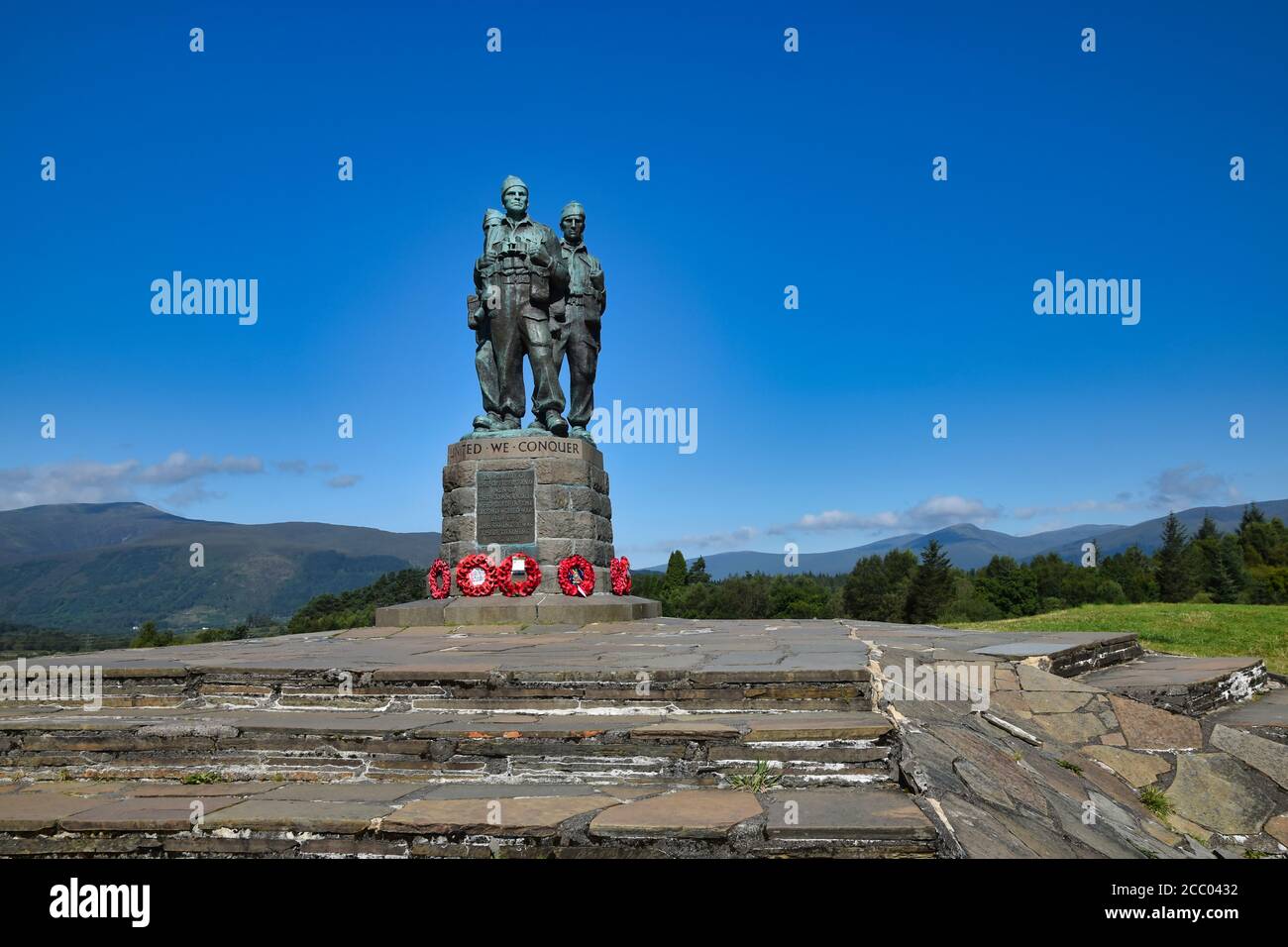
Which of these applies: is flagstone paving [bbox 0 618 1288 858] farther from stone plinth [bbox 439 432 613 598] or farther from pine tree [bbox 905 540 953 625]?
pine tree [bbox 905 540 953 625]

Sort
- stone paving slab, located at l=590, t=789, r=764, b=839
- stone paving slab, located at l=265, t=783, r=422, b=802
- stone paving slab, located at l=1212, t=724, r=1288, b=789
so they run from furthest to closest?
stone paving slab, located at l=1212, t=724, r=1288, b=789
stone paving slab, located at l=265, t=783, r=422, b=802
stone paving slab, located at l=590, t=789, r=764, b=839

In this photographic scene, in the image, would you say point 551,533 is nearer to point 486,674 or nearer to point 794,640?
point 794,640

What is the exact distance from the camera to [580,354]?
1466 centimetres

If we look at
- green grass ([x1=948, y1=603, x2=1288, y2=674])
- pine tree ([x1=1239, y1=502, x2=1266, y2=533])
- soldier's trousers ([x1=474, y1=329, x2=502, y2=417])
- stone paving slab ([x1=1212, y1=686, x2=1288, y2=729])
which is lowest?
stone paving slab ([x1=1212, y1=686, x2=1288, y2=729])

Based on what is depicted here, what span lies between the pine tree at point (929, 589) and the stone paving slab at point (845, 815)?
61988 mm

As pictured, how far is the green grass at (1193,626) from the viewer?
10.2 meters

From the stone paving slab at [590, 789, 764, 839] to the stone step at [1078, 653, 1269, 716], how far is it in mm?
3586

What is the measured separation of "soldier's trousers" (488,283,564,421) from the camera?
1383 cm

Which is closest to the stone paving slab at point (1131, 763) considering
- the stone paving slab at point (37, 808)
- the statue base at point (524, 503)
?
the stone paving slab at point (37, 808)

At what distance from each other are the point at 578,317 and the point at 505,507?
337cm

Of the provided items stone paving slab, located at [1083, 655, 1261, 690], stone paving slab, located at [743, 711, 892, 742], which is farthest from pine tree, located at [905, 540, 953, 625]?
stone paving slab, located at [743, 711, 892, 742]

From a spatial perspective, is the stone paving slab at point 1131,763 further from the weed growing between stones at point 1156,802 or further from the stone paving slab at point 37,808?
the stone paving slab at point 37,808
